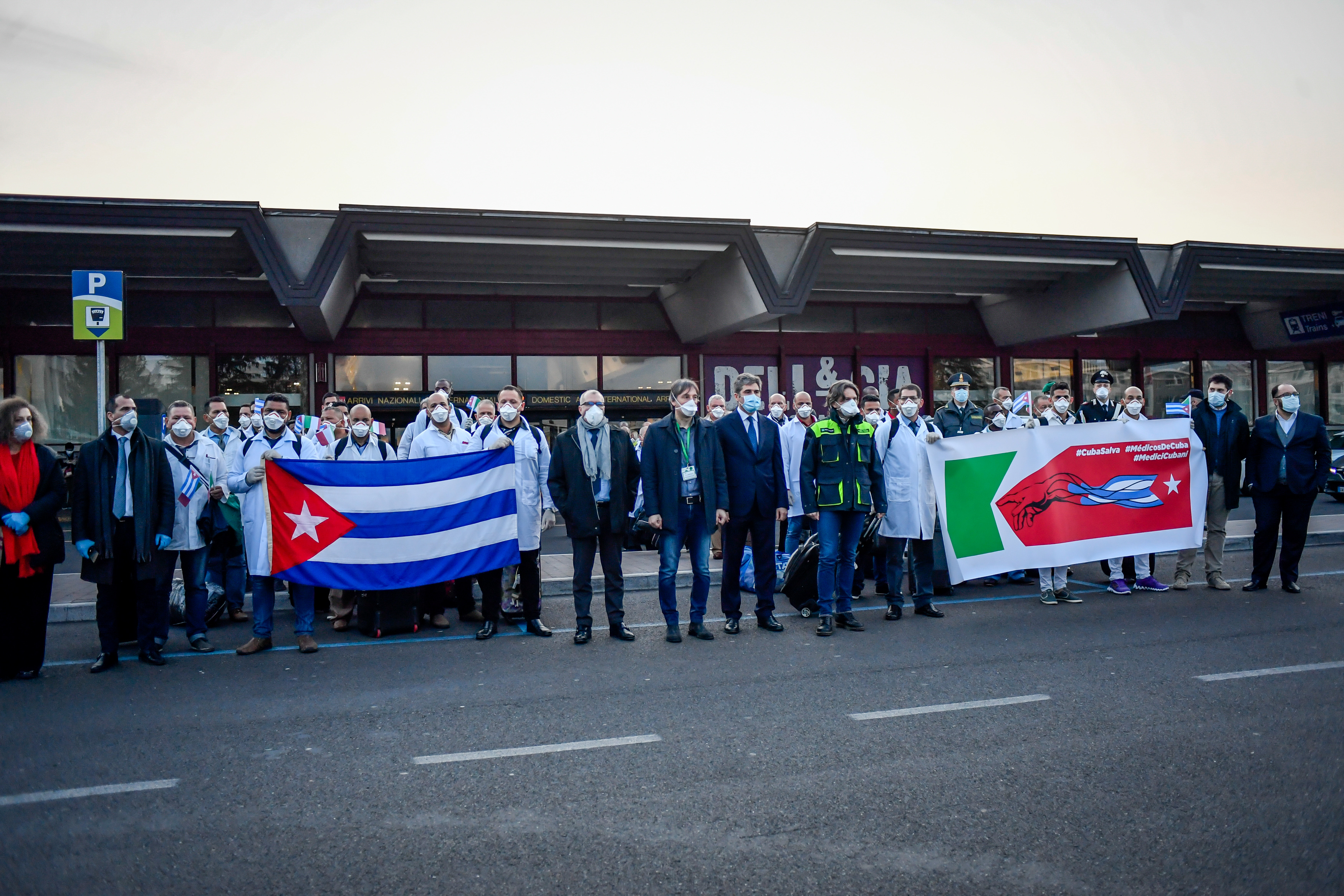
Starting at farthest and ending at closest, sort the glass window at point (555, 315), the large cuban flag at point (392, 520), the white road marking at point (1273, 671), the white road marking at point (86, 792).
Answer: the glass window at point (555, 315) < the large cuban flag at point (392, 520) < the white road marking at point (1273, 671) < the white road marking at point (86, 792)

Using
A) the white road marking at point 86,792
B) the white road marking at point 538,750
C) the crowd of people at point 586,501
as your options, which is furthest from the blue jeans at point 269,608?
the white road marking at point 538,750

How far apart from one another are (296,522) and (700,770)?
4.83 metres

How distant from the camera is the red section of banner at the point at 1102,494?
934 cm

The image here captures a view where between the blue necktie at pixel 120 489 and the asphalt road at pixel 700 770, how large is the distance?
119 centimetres

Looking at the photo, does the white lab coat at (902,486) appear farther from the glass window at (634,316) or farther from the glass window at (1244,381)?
the glass window at (1244,381)

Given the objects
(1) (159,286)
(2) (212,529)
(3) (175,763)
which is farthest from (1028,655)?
(1) (159,286)

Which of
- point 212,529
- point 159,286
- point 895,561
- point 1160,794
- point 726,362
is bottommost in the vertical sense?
point 1160,794

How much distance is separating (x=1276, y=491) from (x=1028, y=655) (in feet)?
14.8

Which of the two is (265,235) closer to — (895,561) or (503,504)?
(503,504)

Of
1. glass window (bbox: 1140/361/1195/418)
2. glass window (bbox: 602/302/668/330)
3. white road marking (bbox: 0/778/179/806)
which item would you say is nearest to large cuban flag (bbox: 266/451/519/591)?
white road marking (bbox: 0/778/179/806)

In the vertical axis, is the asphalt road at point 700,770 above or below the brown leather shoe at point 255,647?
below

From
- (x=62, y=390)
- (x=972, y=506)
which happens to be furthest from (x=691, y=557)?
(x=62, y=390)

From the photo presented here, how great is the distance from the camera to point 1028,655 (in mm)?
6789

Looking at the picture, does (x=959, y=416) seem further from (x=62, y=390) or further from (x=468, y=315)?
(x=62, y=390)
